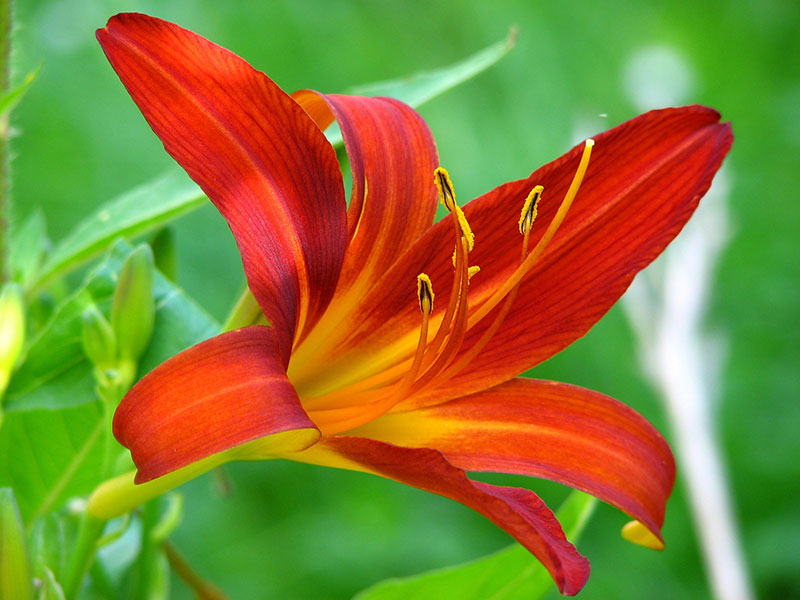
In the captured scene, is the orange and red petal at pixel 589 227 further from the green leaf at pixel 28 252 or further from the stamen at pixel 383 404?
the green leaf at pixel 28 252

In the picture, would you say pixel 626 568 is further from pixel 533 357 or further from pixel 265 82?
pixel 265 82

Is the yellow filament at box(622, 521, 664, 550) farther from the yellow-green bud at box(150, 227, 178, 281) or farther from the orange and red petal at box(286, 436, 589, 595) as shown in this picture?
the yellow-green bud at box(150, 227, 178, 281)

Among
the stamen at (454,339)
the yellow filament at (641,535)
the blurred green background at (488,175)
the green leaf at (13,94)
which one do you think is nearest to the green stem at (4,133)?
the green leaf at (13,94)

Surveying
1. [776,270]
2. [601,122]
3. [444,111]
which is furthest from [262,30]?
[776,270]

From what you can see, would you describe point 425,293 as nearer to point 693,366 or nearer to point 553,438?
point 553,438

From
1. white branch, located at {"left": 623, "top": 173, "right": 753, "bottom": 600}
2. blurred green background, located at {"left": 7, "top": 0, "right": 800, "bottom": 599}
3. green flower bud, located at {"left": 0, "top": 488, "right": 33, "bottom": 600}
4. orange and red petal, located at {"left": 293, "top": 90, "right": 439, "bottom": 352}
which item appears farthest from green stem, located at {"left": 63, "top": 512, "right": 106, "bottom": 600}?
blurred green background, located at {"left": 7, "top": 0, "right": 800, "bottom": 599}

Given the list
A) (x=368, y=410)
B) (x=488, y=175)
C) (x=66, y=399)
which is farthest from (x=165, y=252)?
(x=488, y=175)
